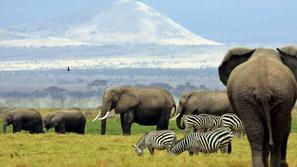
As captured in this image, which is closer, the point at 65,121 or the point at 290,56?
the point at 290,56

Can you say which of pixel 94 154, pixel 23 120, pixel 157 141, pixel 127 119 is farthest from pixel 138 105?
pixel 157 141

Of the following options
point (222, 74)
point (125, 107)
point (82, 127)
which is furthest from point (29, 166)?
point (82, 127)

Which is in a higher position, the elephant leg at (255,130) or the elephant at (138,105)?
the elephant leg at (255,130)

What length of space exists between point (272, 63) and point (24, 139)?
13365mm

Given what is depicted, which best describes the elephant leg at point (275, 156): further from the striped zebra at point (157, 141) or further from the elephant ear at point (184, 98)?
the elephant ear at point (184, 98)

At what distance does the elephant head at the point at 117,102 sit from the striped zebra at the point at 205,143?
43.6 feet

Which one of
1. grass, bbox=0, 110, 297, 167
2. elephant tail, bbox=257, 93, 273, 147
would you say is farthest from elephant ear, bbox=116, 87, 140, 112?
elephant tail, bbox=257, 93, 273, 147

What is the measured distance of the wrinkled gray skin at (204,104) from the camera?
31.5m

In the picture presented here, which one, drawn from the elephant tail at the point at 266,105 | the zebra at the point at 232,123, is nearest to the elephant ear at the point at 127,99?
the zebra at the point at 232,123

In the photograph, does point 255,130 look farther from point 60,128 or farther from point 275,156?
point 60,128

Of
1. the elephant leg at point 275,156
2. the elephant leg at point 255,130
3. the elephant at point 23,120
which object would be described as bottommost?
the elephant at point 23,120

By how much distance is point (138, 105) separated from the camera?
3188cm

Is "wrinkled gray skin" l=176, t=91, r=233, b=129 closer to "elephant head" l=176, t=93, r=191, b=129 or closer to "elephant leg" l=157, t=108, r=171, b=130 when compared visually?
"elephant head" l=176, t=93, r=191, b=129

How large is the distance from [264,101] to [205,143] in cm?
574
